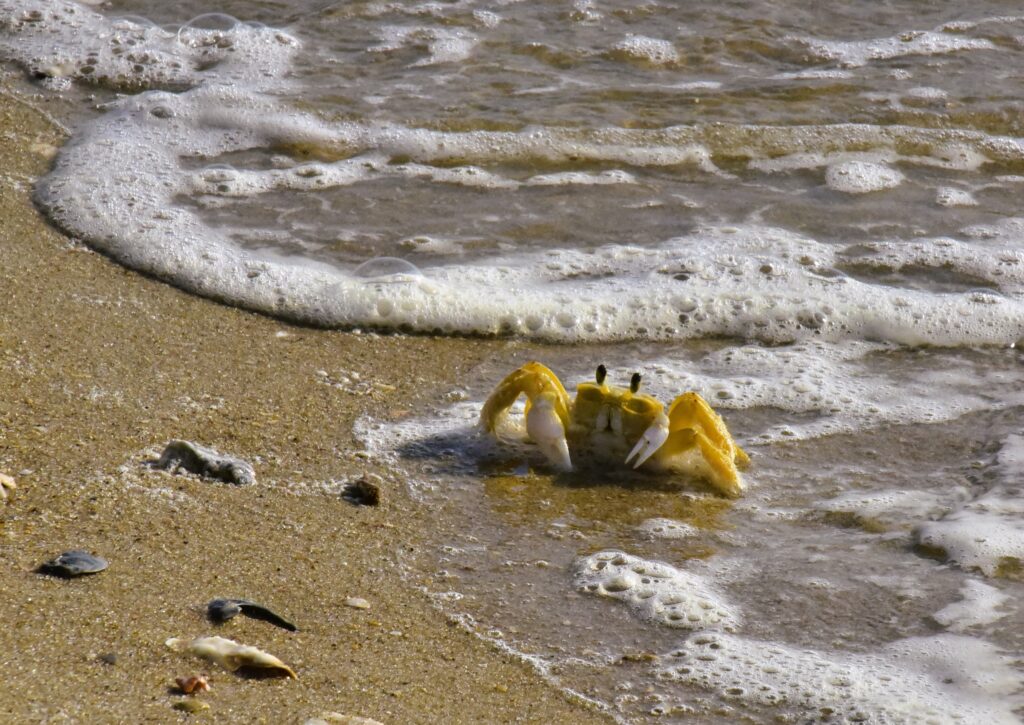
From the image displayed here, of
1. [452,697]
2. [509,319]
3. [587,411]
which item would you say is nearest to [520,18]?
[509,319]

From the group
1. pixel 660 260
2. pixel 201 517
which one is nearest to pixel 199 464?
pixel 201 517

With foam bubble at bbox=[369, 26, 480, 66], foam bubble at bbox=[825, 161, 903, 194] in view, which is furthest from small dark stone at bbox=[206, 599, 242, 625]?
foam bubble at bbox=[369, 26, 480, 66]

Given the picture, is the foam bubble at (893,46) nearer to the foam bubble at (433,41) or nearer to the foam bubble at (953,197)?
the foam bubble at (953,197)

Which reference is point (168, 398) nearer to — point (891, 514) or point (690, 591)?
point (690, 591)

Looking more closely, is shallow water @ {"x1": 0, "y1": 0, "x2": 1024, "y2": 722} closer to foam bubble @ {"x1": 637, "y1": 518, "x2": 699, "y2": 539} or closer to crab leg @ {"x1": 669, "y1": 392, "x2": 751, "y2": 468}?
foam bubble @ {"x1": 637, "y1": 518, "x2": 699, "y2": 539}

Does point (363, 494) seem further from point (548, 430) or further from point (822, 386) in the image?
point (822, 386)

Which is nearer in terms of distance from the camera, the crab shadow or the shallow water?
the shallow water
